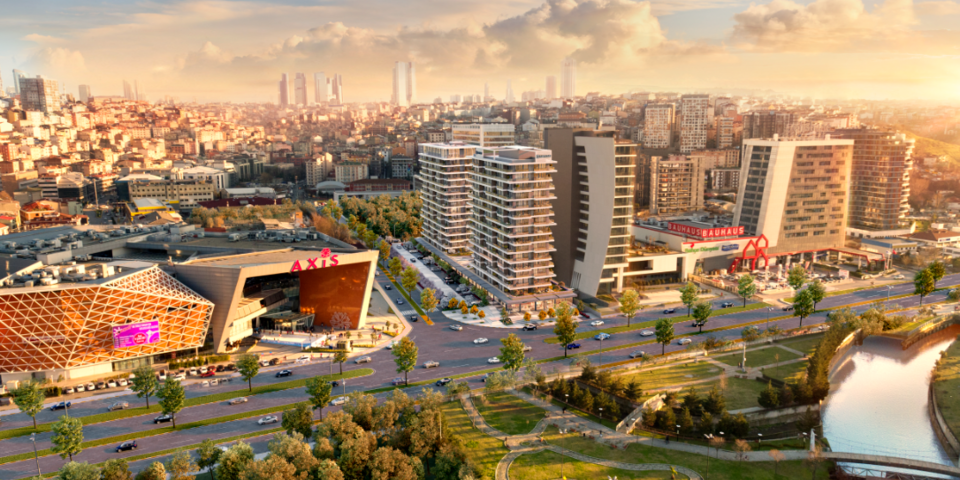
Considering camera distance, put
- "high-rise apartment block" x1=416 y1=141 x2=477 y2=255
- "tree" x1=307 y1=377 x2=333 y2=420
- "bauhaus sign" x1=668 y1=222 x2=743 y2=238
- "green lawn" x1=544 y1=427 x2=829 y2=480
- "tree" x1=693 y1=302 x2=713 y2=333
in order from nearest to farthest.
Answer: "green lawn" x1=544 y1=427 x2=829 y2=480 → "tree" x1=307 y1=377 x2=333 y2=420 → "tree" x1=693 y1=302 x2=713 y2=333 → "bauhaus sign" x1=668 y1=222 x2=743 y2=238 → "high-rise apartment block" x1=416 y1=141 x2=477 y2=255

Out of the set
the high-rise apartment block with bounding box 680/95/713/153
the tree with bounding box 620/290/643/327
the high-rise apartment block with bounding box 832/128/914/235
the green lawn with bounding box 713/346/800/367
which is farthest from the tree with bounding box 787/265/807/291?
the high-rise apartment block with bounding box 680/95/713/153

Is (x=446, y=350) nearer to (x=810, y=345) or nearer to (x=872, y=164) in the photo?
(x=810, y=345)

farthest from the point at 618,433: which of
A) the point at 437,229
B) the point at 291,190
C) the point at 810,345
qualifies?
the point at 291,190

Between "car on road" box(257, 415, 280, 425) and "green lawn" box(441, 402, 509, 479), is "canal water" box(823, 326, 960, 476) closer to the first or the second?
"green lawn" box(441, 402, 509, 479)

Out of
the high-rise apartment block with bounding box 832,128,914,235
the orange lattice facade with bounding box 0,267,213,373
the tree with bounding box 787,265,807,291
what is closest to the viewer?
the orange lattice facade with bounding box 0,267,213,373

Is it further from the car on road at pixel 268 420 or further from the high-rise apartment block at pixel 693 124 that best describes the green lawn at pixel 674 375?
the high-rise apartment block at pixel 693 124

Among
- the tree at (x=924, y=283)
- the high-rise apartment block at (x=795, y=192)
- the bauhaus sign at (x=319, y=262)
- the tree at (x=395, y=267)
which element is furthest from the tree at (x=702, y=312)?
the tree at (x=395, y=267)
